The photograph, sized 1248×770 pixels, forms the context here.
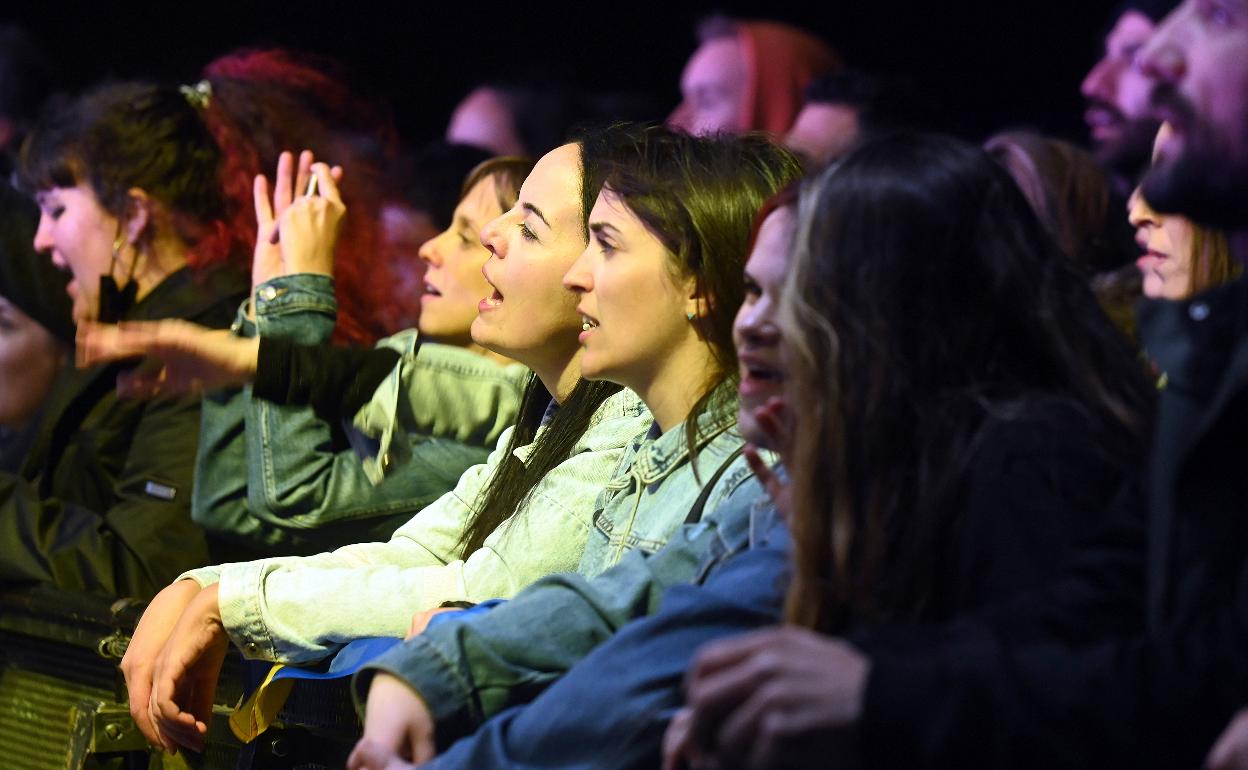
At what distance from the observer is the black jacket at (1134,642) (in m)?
1.16

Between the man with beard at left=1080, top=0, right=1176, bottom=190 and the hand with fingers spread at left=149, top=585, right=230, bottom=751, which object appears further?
the man with beard at left=1080, top=0, right=1176, bottom=190

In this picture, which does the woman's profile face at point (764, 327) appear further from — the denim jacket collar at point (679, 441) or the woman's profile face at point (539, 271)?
the woman's profile face at point (539, 271)

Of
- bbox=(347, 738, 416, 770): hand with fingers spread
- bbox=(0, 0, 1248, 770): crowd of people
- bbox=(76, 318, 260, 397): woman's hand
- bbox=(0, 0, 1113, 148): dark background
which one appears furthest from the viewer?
bbox=(0, 0, 1113, 148): dark background

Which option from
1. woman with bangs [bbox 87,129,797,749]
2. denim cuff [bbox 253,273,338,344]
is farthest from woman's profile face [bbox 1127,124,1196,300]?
denim cuff [bbox 253,273,338,344]

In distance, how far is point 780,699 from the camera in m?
1.16

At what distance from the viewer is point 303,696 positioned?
7.15 ft

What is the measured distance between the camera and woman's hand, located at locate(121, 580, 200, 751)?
226cm

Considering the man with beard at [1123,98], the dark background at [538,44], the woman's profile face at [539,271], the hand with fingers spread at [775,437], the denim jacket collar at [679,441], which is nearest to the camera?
the hand with fingers spread at [775,437]

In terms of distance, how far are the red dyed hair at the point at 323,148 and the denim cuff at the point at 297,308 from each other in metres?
0.47

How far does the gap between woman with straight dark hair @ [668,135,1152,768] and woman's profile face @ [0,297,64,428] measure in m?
2.58

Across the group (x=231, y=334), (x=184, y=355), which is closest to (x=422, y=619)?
(x=184, y=355)

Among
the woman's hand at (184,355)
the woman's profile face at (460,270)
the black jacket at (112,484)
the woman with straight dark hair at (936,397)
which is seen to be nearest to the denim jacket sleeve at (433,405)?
the woman's profile face at (460,270)

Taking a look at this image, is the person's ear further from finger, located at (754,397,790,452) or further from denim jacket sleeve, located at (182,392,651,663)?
finger, located at (754,397,790,452)

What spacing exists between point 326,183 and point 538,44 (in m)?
2.32
